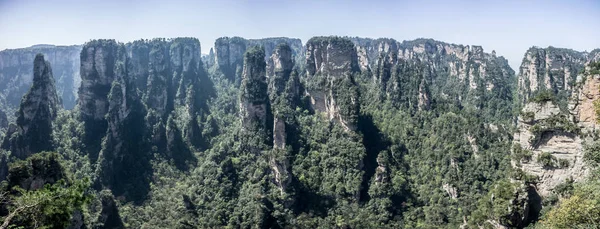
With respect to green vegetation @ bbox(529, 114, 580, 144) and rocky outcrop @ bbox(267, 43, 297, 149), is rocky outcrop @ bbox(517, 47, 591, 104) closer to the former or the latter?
rocky outcrop @ bbox(267, 43, 297, 149)

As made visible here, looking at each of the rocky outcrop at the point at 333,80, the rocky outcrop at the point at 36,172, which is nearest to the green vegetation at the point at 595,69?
the rocky outcrop at the point at 333,80

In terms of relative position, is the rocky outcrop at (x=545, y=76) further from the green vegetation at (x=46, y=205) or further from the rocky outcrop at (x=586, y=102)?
the green vegetation at (x=46, y=205)

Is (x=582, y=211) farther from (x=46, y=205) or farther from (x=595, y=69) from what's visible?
(x=46, y=205)

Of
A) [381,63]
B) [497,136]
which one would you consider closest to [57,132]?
[381,63]

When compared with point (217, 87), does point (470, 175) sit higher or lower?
lower

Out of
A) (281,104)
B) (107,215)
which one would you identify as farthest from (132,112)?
(107,215)

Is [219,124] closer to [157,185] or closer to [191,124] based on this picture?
[191,124]
